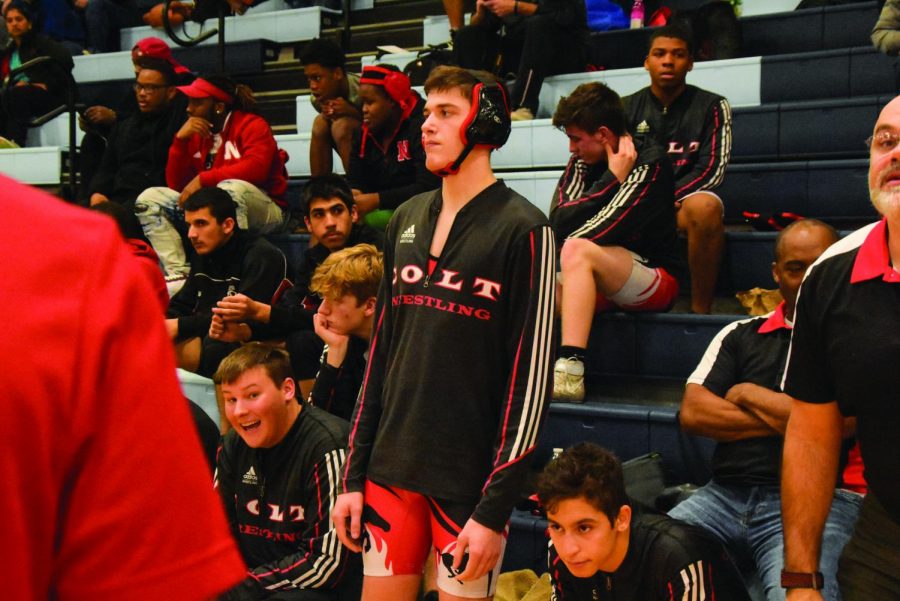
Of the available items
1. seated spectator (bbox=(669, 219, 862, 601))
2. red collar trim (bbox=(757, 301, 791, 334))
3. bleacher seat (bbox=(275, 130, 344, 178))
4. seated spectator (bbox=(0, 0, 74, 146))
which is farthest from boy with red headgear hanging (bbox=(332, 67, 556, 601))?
seated spectator (bbox=(0, 0, 74, 146))

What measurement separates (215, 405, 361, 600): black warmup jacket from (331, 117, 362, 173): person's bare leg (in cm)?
248

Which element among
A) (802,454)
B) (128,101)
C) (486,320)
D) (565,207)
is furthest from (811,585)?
(128,101)

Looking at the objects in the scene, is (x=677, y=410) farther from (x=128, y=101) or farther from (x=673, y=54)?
(x=128, y=101)

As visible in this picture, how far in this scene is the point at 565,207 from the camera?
412cm

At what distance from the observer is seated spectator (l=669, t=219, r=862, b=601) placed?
288cm

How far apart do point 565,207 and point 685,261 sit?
813 millimetres

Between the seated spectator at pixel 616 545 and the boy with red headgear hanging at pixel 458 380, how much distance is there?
38cm

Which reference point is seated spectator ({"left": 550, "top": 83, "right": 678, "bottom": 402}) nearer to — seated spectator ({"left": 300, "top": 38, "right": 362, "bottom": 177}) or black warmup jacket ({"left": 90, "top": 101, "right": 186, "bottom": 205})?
seated spectator ({"left": 300, "top": 38, "right": 362, "bottom": 177})

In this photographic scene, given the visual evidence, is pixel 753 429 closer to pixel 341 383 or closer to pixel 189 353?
pixel 341 383

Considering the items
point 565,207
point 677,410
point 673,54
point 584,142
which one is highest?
point 673,54

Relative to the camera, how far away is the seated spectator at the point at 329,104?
5.68m

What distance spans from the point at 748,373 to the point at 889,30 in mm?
2233

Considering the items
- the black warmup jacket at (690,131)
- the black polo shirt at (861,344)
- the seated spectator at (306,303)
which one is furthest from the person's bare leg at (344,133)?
the black polo shirt at (861,344)

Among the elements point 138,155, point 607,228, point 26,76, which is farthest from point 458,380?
point 26,76
